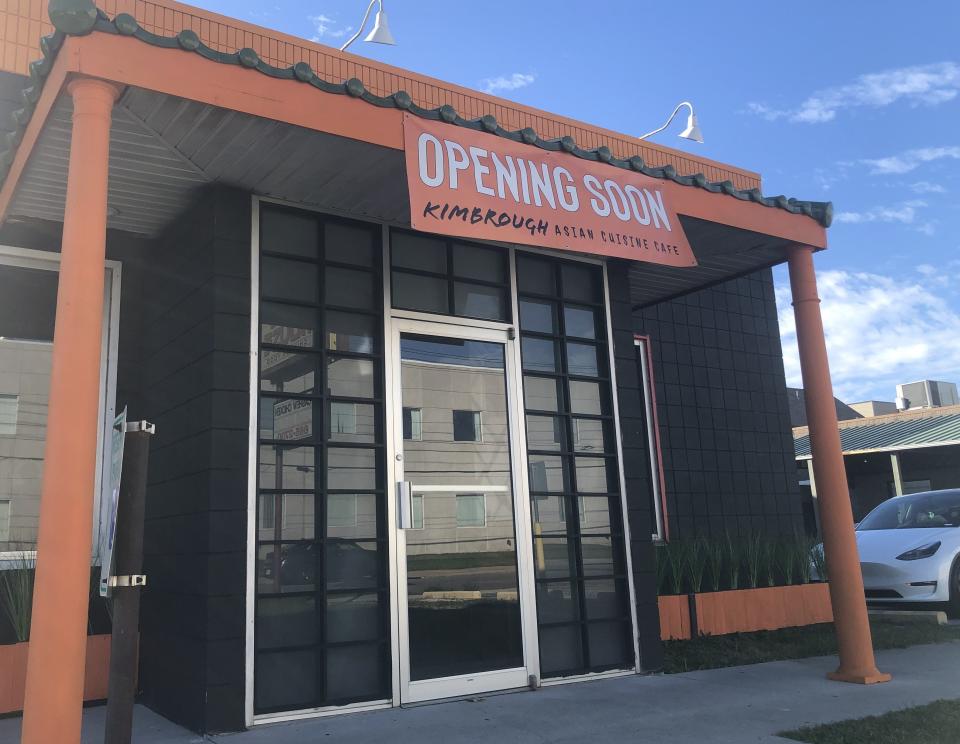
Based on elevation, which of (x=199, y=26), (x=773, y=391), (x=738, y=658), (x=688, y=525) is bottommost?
(x=738, y=658)

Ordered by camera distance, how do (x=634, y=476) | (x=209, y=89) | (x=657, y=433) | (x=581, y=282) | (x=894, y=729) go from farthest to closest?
(x=657, y=433), (x=581, y=282), (x=634, y=476), (x=894, y=729), (x=209, y=89)

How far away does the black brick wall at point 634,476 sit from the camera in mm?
6027

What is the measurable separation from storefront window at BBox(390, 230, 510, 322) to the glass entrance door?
0.16m

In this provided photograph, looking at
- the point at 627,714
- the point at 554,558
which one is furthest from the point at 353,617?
the point at 627,714

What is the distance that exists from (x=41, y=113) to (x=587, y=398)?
4.06 meters

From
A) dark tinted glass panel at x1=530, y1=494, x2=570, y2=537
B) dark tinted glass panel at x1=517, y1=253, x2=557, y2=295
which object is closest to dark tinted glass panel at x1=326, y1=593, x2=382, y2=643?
dark tinted glass panel at x1=530, y1=494, x2=570, y2=537

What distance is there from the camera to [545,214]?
482cm

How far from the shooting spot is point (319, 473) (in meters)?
4.89

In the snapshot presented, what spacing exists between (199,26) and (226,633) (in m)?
4.91

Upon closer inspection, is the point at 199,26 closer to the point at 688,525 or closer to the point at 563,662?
the point at 563,662

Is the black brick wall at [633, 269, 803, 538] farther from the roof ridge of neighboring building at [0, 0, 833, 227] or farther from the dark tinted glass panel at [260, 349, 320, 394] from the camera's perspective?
the dark tinted glass panel at [260, 349, 320, 394]

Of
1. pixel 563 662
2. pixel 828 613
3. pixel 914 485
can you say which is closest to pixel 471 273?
pixel 563 662

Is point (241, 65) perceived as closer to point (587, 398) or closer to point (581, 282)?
point (581, 282)

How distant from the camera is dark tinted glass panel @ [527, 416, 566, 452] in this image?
19.2ft
